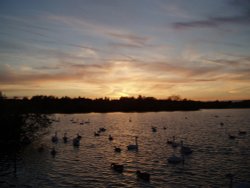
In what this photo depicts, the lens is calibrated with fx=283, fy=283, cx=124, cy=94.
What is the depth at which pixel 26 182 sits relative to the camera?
24.6m

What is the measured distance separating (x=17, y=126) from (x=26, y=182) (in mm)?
16370

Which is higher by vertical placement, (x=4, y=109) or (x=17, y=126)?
(x=4, y=109)

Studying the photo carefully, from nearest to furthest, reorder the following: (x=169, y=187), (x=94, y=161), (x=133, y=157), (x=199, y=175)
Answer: (x=169, y=187)
(x=199, y=175)
(x=94, y=161)
(x=133, y=157)

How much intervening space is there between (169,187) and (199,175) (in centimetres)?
485

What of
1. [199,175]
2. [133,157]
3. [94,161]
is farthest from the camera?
[133,157]

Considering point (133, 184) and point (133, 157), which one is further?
point (133, 157)

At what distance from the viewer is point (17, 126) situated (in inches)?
1549

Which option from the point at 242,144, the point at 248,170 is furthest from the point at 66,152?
the point at 242,144

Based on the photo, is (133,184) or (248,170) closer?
(133,184)

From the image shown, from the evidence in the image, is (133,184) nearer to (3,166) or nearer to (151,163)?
(151,163)

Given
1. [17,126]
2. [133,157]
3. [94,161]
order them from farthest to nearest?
1. [17,126]
2. [133,157]
3. [94,161]

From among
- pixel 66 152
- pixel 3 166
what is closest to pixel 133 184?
pixel 3 166

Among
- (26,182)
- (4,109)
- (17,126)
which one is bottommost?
(26,182)

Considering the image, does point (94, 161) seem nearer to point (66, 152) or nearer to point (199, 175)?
point (66, 152)
